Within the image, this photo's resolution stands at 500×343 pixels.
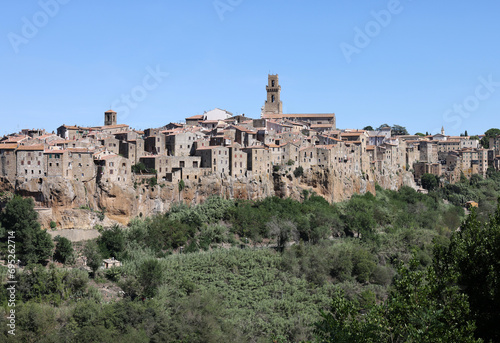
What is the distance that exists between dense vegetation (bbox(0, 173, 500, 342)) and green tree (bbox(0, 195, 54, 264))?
0.40 metres

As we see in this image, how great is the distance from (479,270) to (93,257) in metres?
28.1

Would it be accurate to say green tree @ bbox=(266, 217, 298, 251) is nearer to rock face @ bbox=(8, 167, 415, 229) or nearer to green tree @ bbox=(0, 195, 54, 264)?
rock face @ bbox=(8, 167, 415, 229)

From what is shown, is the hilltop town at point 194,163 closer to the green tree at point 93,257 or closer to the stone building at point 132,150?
the stone building at point 132,150

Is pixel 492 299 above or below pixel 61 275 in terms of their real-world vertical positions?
above

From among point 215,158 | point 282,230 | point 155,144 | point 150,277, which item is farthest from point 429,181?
point 150,277

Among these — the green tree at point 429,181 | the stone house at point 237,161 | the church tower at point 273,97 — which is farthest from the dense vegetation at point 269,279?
the church tower at point 273,97

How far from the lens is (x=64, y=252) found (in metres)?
41.6

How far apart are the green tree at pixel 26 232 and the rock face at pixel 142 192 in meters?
1.53

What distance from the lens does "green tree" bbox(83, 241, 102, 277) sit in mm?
40688

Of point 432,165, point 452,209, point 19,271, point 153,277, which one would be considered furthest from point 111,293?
point 432,165

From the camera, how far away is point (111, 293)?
3934 cm

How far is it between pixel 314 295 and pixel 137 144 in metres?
21.2

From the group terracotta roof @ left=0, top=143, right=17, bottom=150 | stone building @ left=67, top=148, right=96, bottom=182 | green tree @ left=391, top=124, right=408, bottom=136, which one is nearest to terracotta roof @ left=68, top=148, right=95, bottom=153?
stone building @ left=67, top=148, right=96, bottom=182

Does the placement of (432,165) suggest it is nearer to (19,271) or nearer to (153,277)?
(153,277)
